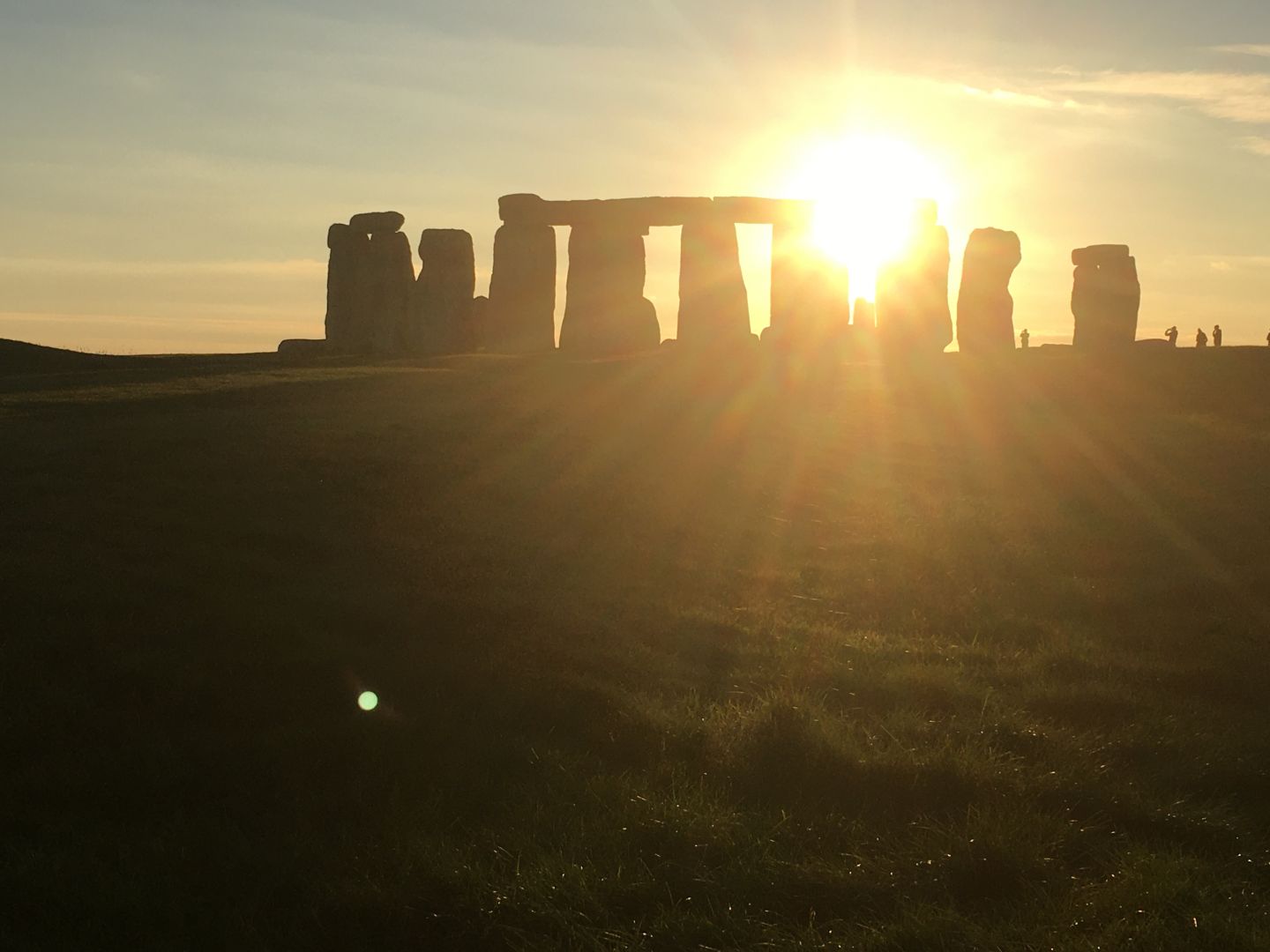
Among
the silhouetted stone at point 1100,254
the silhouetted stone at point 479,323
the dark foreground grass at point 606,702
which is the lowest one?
the dark foreground grass at point 606,702

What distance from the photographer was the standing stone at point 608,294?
37.2 meters

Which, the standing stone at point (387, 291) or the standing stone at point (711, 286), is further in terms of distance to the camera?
the standing stone at point (387, 291)

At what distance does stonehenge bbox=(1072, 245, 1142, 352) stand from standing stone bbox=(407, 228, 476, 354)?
18.4 metres

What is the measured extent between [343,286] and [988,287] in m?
20.0

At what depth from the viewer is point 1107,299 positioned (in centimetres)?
3844

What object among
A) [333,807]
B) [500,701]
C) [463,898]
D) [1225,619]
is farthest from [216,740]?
[1225,619]

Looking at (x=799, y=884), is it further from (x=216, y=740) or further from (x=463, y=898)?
(x=216, y=740)

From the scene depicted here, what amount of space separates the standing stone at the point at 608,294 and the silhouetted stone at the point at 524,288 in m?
1.29

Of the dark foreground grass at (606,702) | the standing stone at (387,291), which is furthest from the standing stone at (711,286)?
the dark foreground grass at (606,702)

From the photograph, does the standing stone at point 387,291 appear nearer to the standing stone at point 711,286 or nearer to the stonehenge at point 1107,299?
the standing stone at point 711,286

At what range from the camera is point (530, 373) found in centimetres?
2914

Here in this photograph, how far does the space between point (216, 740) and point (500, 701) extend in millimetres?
1872

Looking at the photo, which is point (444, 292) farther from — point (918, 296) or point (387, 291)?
point (918, 296)

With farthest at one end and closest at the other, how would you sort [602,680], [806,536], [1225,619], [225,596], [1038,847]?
1. [806,536]
2. [1225,619]
3. [225,596]
4. [602,680]
5. [1038,847]
